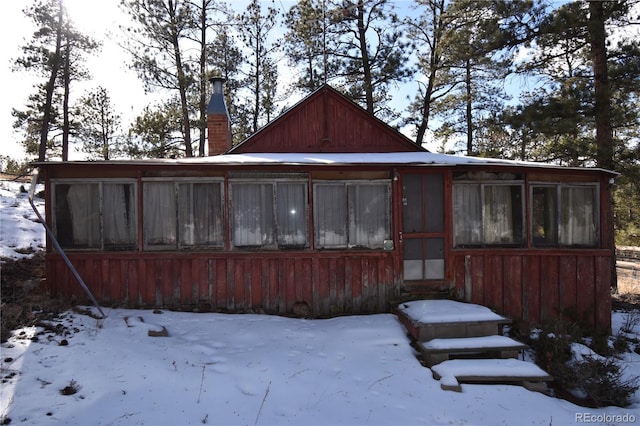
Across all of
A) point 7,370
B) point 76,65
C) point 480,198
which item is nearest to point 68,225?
point 7,370

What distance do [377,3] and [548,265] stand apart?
13235 mm

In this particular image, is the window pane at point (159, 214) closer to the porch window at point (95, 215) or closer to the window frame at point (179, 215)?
the window frame at point (179, 215)

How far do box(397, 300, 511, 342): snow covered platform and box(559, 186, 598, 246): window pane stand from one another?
8.47ft

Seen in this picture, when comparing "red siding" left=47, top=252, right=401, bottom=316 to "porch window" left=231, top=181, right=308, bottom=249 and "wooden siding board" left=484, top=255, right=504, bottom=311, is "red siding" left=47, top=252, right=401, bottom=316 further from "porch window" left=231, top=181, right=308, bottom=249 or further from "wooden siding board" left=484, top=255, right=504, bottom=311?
"wooden siding board" left=484, top=255, right=504, bottom=311

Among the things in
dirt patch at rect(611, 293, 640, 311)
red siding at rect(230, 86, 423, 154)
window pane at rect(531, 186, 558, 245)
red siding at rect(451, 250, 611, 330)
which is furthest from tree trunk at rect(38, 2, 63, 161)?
dirt patch at rect(611, 293, 640, 311)

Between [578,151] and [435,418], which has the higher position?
[578,151]

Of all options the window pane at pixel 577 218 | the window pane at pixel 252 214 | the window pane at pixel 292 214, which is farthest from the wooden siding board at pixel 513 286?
the window pane at pixel 252 214

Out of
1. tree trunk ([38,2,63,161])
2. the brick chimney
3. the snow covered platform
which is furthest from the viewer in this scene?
tree trunk ([38,2,63,161])

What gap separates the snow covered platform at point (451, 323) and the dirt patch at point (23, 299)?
5.49 m

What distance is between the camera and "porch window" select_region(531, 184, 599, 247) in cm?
653

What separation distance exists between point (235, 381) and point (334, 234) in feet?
10.6

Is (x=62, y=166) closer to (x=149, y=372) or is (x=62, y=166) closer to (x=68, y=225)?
(x=68, y=225)

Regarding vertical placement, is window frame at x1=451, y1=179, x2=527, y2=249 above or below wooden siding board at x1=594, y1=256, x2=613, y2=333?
above

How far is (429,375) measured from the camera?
438 cm
